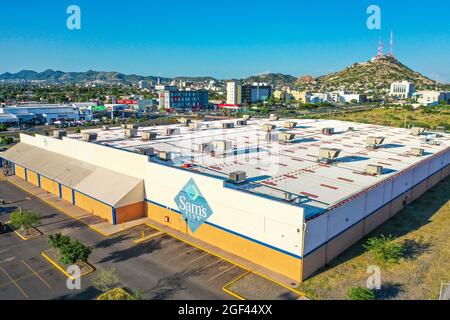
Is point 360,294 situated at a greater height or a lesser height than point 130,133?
lesser

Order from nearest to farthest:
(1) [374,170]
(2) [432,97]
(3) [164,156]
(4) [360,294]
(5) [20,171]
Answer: (4) [360,294], (1) [374,170], (3) [164,156], (5) [20,171], (2) [432,97]

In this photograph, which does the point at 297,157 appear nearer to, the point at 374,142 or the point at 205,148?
the point at 205,148

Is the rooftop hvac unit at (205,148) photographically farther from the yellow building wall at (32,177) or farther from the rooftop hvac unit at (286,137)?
the yellow building wall at (32,177)

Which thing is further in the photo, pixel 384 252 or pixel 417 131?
pixel 417 131

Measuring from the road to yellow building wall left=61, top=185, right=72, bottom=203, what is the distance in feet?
23.2

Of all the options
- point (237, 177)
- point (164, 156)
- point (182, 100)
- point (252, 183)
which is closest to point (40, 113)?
point (182, 100)

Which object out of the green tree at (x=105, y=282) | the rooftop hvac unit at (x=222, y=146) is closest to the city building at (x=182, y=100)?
the rooftop hvac unit at (x=222, y=146)

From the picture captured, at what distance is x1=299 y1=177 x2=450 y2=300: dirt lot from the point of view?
24297 millimetres

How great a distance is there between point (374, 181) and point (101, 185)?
3079 centimetres

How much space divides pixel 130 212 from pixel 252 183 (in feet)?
47.7

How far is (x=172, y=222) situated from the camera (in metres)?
35.3

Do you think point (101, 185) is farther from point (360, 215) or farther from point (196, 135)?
point (360, 215)

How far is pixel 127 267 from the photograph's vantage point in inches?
1088
